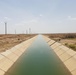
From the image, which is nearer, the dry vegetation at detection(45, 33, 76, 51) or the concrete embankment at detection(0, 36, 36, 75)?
the concrete embankment at detection(0, 36, 36, 75)

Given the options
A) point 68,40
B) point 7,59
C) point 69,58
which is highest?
point 69,58

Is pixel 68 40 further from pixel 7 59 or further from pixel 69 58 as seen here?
pixel 7 59

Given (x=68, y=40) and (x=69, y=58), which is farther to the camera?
(x=68, y=40)

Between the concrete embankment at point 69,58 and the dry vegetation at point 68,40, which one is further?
the dry vegetation at point 68,40

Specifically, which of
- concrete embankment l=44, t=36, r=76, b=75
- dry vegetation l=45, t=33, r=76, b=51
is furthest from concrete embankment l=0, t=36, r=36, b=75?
dry vegetation l=45, t=33, r=76, b=51

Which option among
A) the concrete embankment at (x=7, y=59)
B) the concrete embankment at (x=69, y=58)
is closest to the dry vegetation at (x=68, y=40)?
the concrete embankment at (x=69, y=58)

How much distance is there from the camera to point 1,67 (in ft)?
42.3

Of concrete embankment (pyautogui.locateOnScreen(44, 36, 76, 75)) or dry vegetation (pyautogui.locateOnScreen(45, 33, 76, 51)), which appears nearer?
concrete embankment (pyautogui.locateOnScreen(44, 36, 76, 75))

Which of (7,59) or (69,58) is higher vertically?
(69,58)

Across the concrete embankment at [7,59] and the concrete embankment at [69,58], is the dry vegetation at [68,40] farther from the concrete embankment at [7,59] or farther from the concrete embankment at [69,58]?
the concrete embankment at [7,59]

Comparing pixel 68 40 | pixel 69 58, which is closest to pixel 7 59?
pixel 69 58

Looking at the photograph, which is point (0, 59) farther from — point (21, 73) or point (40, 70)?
point (40, 70)

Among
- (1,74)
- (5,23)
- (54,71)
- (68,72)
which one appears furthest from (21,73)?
(5,23)

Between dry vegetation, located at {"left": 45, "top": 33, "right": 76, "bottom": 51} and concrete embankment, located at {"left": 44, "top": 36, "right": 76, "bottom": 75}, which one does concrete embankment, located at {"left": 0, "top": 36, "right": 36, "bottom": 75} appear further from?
dry vegetation, located at {"left": 45, "top": 33, "right": 76, "bottom": 51}
